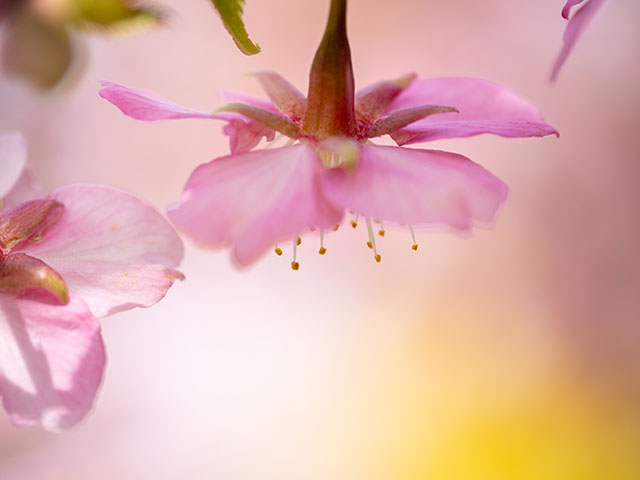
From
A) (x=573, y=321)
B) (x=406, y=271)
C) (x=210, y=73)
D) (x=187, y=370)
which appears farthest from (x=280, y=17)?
(x=573, y=321)

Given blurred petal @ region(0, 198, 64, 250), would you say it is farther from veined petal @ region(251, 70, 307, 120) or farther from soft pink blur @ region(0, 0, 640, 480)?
soft pink blur @ region(0, 0, 640, 480)

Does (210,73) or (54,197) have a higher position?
(54,197)

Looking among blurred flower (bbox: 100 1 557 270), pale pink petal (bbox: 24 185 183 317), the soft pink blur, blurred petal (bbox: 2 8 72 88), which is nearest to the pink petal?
blurred flower (bbox: 100 1 557 270)

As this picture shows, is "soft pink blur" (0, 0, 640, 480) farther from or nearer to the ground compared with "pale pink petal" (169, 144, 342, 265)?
nearer to the ground

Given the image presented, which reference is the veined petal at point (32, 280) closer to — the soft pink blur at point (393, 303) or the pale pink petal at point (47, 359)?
the pale pink petal at point (47, 359)

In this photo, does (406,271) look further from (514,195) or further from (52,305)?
(52,305)

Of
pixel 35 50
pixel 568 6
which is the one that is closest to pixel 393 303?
pixel 35 50

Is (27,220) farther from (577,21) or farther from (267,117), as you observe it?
(577,21)
